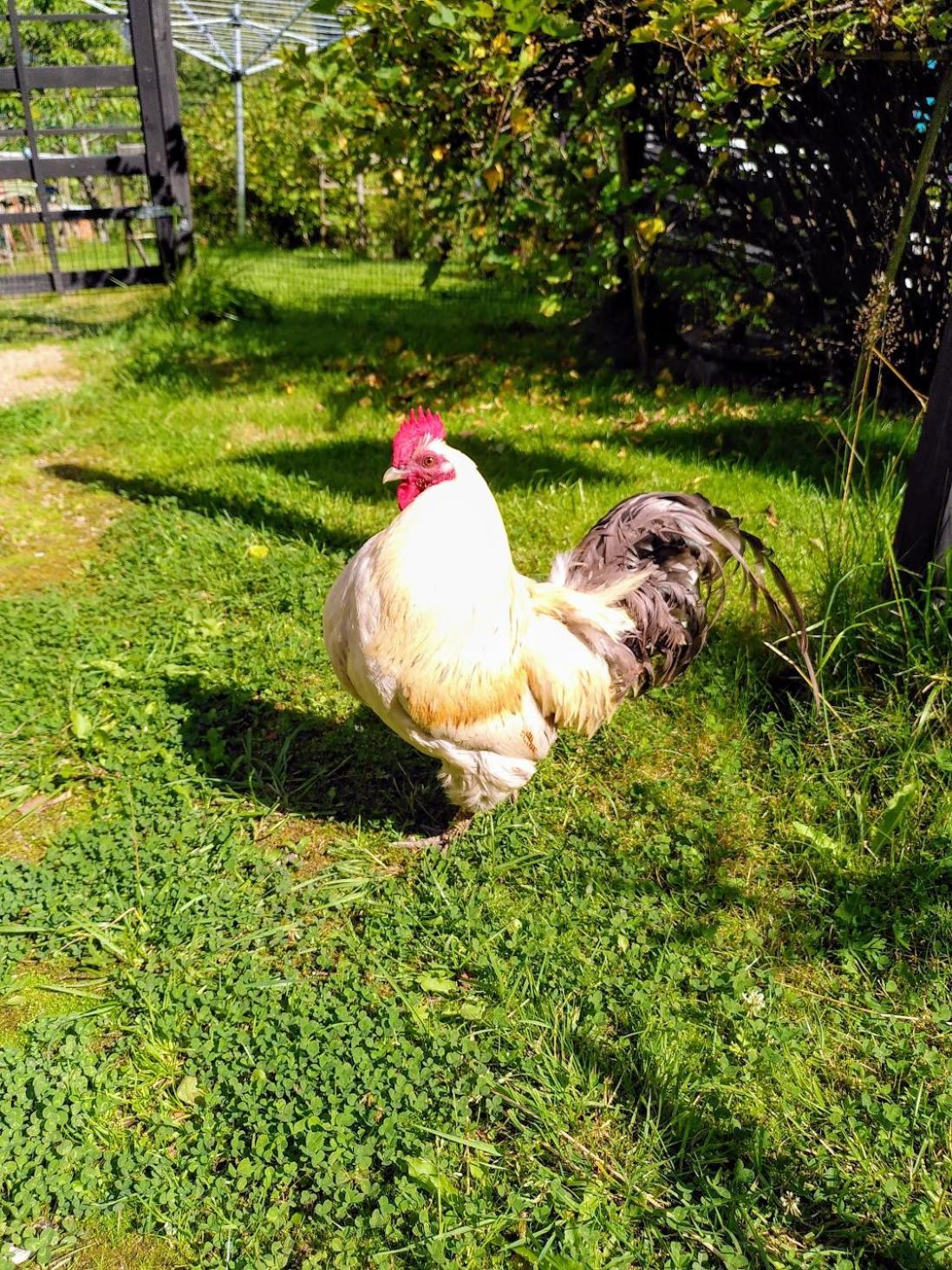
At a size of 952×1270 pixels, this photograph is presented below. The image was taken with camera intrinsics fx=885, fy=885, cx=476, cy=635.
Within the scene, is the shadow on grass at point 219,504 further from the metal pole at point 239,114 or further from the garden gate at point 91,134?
the metal pole at point 239,114

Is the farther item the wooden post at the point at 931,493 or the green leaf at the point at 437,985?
the wooden post at the point at 931,493

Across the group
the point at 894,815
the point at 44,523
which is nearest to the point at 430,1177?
the point at 894,815

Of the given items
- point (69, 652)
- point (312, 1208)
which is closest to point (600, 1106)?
point (312, 1208)

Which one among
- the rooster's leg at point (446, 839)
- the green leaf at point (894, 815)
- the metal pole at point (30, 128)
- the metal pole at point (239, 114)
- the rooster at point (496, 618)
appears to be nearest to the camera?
the rooster at point (496, 618)

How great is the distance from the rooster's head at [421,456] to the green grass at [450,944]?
4.34ft

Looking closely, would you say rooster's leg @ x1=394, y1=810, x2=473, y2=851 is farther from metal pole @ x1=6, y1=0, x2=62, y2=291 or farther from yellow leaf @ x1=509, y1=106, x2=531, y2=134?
metal pole @ x1=6, y1=0, x2=62, y2=291

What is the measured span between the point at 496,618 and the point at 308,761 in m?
1.27

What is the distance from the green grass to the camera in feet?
6.95

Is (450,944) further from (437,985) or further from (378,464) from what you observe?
(378,464)

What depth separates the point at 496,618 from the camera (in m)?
2.76

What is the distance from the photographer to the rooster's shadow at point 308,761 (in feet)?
11.2

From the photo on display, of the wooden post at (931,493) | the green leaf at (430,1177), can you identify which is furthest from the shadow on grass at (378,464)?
the green leaf at (430,1177)

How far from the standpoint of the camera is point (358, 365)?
770 centimetres

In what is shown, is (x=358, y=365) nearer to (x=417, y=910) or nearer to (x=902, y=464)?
(x=902, y=464)
